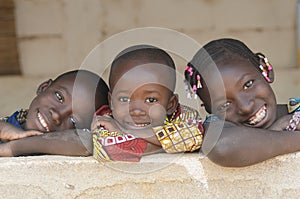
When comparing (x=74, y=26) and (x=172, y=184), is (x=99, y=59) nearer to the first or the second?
(x=74, y=26)

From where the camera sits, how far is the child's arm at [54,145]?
75.5 inches

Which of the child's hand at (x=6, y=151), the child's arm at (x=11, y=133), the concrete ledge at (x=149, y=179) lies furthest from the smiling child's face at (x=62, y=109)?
the concrete ledge at (x=149, y=179)

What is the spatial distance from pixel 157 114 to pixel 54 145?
35cm

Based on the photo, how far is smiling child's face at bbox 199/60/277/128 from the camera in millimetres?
2023

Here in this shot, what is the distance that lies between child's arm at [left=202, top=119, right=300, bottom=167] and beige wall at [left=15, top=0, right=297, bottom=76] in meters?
2.99

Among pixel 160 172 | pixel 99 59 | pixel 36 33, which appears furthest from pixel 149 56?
pixel 36 33

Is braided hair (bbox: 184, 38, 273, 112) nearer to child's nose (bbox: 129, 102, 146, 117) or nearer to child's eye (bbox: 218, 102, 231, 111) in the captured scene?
child's eye (bbox: 218, 102, 231, 111)

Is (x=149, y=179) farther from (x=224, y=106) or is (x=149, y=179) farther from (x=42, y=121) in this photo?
(x=42, y=121)

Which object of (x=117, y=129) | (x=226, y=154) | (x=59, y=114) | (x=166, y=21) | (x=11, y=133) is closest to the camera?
(x=226, y=154)

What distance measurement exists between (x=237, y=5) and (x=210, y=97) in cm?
284

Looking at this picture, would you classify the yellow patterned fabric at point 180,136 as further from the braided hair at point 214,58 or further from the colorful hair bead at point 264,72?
the colorful hair bead at point 264,72

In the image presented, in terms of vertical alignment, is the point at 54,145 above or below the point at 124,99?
below

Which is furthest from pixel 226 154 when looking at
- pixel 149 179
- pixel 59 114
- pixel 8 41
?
pixel 8 41

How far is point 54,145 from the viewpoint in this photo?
6.38 feet
